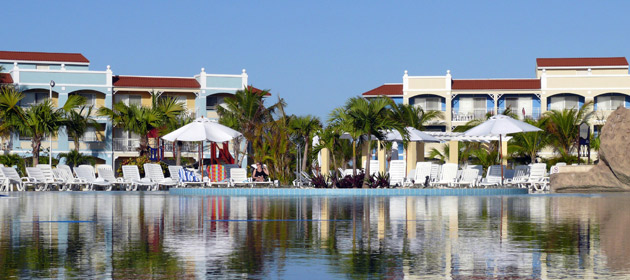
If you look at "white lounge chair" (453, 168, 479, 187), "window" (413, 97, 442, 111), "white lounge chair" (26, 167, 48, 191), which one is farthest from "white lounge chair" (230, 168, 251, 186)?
"window" (413, 97, 442, 111)

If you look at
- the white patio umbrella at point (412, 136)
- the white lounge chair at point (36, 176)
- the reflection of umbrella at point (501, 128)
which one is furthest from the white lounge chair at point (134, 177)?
the reflection of umbrella at point (501, 128)

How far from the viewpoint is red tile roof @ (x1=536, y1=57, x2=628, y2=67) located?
226ft

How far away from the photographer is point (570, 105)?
5966 cm

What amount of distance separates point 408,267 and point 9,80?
5006 cm

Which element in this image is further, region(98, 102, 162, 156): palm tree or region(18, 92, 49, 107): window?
region(18, 92, 49, 107): window

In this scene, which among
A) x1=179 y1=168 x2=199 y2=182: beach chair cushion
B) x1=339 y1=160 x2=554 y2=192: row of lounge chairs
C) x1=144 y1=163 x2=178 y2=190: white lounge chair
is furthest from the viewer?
x1=144 y1=163 x2=178 y2=190: white lounge chair

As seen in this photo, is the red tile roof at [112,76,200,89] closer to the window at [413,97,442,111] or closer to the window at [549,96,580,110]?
the window at [413,97,442,111]

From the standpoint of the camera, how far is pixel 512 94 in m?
60.5

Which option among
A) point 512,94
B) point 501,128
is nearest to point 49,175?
point 501,128

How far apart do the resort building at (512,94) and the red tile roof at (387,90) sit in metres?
0.41

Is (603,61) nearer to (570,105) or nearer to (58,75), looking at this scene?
(570,105)

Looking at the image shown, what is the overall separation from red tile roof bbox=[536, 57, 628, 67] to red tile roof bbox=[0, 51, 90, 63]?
3481 cm

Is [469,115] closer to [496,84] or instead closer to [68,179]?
[496,84]

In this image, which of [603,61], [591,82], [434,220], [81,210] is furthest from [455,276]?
[603,61]
